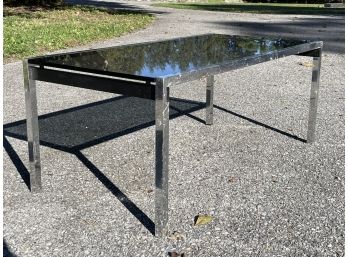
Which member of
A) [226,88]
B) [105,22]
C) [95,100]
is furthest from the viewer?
[105,22]

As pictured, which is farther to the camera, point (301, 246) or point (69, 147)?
point (69, 147)

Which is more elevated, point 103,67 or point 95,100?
point 103,67

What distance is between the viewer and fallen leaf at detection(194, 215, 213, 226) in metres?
2.86

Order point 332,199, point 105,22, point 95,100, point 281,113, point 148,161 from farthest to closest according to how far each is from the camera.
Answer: point 105,22
point 95,100
point 281,113
point 148,161
point 332,199

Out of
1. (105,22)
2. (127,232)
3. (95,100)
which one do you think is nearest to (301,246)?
(127,232)

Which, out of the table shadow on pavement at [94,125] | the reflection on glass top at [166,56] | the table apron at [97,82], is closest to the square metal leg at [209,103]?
the table shadow on pavement at [94,125]

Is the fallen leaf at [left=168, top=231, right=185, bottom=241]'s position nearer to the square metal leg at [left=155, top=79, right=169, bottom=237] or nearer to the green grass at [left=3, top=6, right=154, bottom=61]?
the square metal leg at [left=155, top=79, right=169, bottom=237]

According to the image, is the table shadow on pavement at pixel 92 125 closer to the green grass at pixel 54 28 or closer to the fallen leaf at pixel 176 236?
the fallen leaf at pixel 176 236

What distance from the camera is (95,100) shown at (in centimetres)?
578

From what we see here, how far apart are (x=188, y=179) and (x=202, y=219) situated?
66cm

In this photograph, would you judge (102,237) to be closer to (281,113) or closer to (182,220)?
(182,220)

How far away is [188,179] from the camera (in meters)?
3.53

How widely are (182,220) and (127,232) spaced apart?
0.32m

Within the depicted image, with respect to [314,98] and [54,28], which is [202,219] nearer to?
[314,98]
